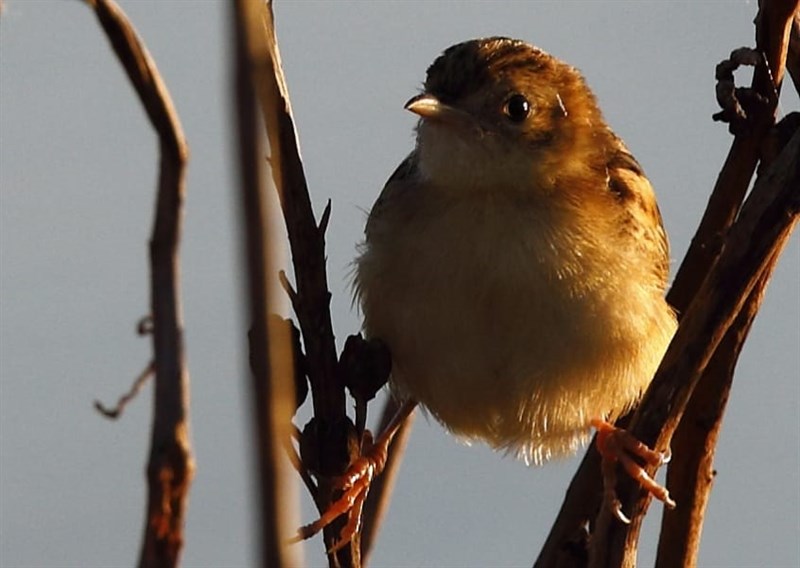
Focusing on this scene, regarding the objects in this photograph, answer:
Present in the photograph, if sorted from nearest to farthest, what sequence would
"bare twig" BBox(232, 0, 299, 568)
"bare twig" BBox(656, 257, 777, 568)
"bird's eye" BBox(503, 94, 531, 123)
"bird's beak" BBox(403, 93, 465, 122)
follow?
1. "bare twig" BBox(232, 0, 299, 568)
2. "bare twig" BBox(656, 257, 777, 568)
3. "bird's beak" BBox(403, 93, 465, 122)
4. "bird's eye" BBox(503, 94, 531, 123)

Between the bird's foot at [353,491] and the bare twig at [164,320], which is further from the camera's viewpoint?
the bird's foot at [353,491]

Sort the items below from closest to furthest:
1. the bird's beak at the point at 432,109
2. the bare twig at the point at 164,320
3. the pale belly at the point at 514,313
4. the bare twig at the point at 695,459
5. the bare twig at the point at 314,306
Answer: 1. the bare twig at the point at 164,320
2. the bare twig at the point at 314,306
3. the bare twig at the point at 695,459
4. the pale belly at the point at 514,313
5. the bird's beak at the point at 432,109

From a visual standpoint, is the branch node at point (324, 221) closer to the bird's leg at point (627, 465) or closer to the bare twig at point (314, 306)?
the bare twig at point (314, 306)

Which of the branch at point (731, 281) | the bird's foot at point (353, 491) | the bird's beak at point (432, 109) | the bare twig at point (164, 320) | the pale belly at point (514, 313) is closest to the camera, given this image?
the bare twig at point (164, 320)

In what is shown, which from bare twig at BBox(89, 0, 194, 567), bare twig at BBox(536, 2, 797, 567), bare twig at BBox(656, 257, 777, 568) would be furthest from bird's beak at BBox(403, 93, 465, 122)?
bare twig at BBox(89, 0, 194, 567)

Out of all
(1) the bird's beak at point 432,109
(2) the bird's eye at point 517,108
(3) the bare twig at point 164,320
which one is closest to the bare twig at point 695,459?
(1) the bird's beak at point 432,109

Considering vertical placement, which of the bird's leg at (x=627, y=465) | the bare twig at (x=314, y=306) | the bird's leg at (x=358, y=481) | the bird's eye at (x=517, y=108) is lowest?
the bird's leg at (x=358, y=481)

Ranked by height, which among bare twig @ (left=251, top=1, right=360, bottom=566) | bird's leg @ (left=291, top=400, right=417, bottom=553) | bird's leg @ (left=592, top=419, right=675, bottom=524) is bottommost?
bird's leg @ (left=291, top=400, right=417, bottom=553)

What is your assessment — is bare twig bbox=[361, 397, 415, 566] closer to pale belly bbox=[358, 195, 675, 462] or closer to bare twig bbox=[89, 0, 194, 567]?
pale belly bbox=[358, 195, 675, 462]

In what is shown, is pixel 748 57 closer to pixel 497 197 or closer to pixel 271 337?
pixel 497 197
